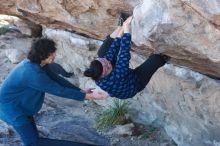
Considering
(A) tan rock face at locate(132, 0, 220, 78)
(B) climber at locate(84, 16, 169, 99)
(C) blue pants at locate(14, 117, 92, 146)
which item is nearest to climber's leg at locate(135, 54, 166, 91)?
(B) climber at locate(84, 16, 169, 99)

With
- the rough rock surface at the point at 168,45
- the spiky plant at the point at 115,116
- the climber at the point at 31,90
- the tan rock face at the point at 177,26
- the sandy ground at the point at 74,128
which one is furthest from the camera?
the spiky plant at the point at 115,116

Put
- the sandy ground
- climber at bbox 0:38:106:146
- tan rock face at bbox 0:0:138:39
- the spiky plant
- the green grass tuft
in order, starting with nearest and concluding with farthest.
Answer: climber at bbox 0:38:106:146
tan rock face at bbox 0:0:138:39
the sandy ground
the spiky plant
the green grass tuft

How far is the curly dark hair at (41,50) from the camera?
207 inches

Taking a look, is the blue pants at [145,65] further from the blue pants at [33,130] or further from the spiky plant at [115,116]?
the spiky plant at [115,116]

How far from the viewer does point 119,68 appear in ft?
17.7

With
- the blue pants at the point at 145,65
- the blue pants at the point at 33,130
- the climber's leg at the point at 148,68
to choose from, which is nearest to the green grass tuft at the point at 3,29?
the blue pants at the point at 33,130

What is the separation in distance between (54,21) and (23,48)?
6.45ft

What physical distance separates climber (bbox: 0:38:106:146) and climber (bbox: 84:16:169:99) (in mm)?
237

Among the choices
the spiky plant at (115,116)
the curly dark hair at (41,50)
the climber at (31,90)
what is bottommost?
the spiky plant at (115,116)

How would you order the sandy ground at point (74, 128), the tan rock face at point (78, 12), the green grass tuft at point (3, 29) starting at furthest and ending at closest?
the green grass tuft at point (3, 29) → the sandy ground at point (74, 128) → the tan rock face at point (78, 12)

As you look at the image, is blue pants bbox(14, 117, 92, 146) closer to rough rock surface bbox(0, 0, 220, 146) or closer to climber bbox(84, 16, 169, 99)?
climber bbox(84, 16, 169, 99)

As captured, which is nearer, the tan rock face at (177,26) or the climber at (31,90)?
the tan rock face at (177,26)

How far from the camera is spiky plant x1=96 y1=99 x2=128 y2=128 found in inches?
298

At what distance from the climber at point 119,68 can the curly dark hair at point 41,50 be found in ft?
1.57
